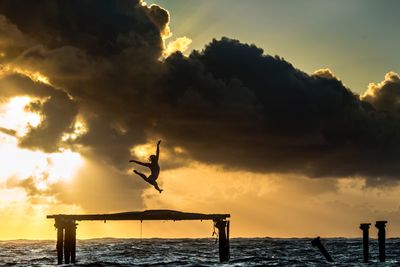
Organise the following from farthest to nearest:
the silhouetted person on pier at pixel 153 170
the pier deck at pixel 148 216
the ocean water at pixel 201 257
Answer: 1. the ocean water at pixel 201 257
2. the pier deck at pixel 148 216
3. the silhouetted person on pier at pixel 153 170

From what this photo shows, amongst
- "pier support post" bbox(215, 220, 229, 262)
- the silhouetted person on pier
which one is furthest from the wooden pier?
the silhouetted person on pier

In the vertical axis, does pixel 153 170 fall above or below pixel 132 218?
above

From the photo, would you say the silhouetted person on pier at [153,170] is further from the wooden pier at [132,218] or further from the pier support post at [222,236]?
the pier support post at [222,236]

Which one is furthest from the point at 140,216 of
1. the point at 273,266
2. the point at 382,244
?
the point at 382,244

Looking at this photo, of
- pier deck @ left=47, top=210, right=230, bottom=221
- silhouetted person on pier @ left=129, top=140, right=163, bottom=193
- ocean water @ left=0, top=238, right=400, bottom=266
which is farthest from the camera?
ocean water @ left=0, top=238, right=400, bottom=266

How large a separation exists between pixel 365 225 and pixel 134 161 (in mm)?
19728

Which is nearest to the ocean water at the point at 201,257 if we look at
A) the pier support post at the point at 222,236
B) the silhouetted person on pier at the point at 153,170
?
the pier support post at the point at 222,236

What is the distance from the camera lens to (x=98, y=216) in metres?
46.2

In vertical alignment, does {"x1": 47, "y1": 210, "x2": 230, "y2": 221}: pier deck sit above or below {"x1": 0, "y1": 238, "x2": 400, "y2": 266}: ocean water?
above

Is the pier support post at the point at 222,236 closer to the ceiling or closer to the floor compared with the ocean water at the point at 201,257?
closer to the ceiling

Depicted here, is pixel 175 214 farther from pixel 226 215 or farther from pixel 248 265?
pixel 248 265

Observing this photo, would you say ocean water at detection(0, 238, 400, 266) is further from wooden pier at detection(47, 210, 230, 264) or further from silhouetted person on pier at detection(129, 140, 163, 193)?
silhouetted person on pier at detection(129, 140, 163, 193)

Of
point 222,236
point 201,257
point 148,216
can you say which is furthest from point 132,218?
point 201,257

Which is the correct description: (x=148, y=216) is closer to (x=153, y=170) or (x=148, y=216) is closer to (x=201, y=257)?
(x=153, y=170)
